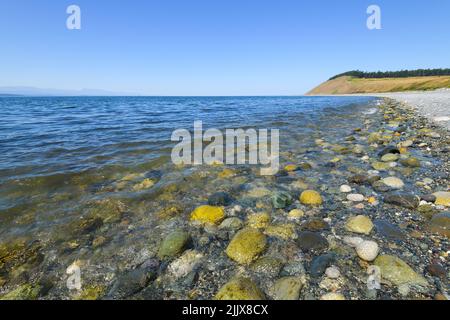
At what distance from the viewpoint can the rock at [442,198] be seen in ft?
12.6

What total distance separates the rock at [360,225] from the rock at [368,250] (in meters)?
0.40

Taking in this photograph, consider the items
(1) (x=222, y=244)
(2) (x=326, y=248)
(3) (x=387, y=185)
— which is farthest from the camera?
(3) (x=387, y=185)

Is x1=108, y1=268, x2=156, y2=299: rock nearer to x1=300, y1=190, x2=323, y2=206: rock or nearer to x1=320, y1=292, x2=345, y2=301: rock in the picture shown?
x1=320, y1=292, x2=345, y2=301: rock

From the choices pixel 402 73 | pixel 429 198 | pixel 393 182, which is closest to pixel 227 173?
pixel 393 182

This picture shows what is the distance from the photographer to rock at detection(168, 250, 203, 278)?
109 inches

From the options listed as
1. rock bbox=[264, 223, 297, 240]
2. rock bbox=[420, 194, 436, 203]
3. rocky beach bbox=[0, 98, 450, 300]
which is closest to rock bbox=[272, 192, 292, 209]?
rocky beach bbox=[0, 98, 450, 300]

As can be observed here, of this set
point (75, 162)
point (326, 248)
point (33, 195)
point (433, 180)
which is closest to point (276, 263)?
point (326, 248)

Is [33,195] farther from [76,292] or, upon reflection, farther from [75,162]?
[76,292]

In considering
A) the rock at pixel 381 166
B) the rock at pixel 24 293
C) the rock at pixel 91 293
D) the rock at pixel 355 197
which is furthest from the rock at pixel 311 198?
the rock at pixel 24 293

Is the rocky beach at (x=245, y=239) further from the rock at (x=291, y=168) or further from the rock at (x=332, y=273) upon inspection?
the rock at (x=291, y=168)

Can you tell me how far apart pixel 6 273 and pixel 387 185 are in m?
6.43

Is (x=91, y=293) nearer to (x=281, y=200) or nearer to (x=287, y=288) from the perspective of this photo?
(x=287, y=288)

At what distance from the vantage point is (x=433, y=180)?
482 centimetres

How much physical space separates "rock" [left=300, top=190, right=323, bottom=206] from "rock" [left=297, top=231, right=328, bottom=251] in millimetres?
979
